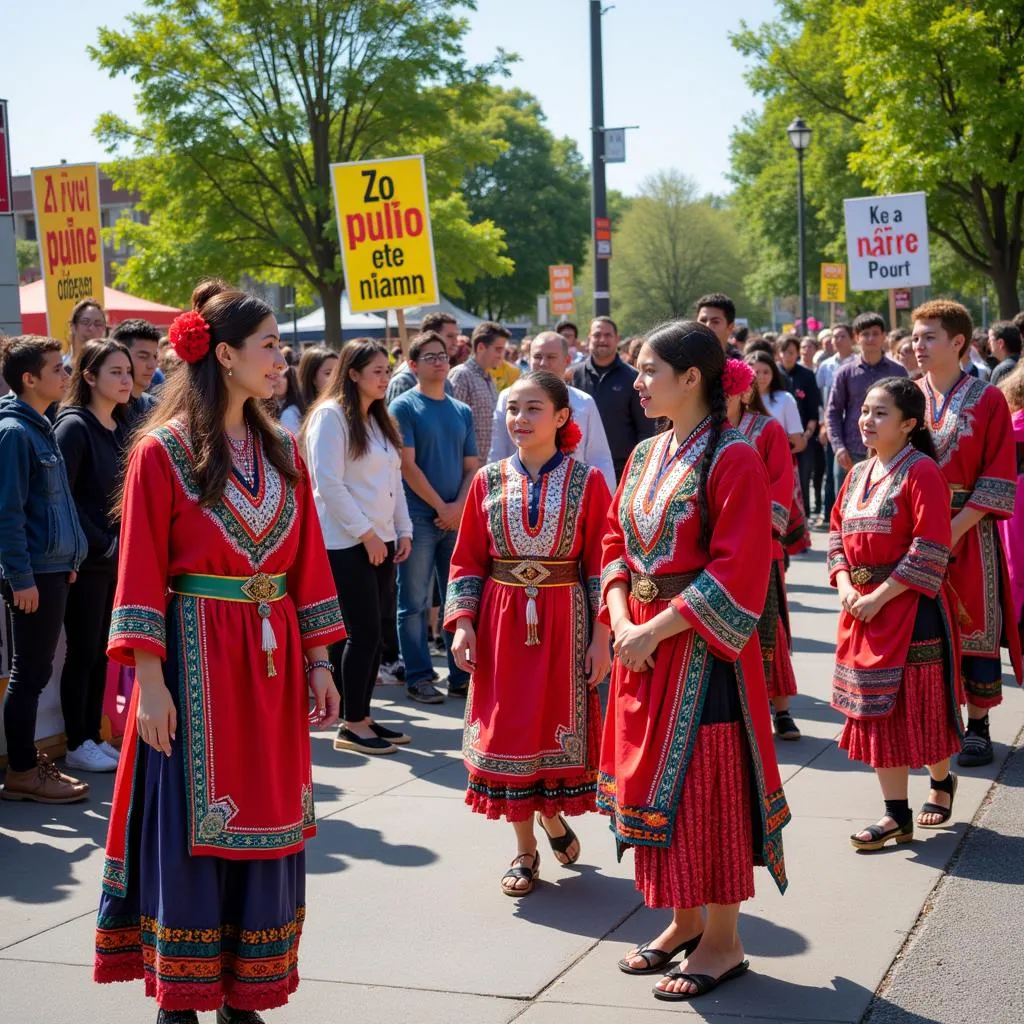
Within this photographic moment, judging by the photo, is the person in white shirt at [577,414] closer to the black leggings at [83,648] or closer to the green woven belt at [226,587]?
the black leggings at [83,648]

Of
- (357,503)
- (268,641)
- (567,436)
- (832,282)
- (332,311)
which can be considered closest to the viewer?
(268,641)

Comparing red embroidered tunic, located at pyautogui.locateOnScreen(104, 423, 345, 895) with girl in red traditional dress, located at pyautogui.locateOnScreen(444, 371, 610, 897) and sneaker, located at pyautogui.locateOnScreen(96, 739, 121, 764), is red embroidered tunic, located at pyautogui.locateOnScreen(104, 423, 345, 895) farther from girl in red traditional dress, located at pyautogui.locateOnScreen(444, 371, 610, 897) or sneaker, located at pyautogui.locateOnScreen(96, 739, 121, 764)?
sneaker, located at pyautogui.locateOnScreen(96, 739, 121, 764)

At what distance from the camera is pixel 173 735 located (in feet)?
11.9

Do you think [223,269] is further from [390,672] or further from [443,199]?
[390,672]

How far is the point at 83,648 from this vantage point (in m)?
7.05

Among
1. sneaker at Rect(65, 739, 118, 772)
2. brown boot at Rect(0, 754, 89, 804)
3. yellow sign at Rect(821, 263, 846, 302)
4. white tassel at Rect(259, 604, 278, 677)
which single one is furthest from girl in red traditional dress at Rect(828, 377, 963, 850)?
yellow sign at Rect(821, 263, 846, 302)

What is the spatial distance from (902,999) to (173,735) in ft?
7.36

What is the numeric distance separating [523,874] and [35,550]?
2.84 m

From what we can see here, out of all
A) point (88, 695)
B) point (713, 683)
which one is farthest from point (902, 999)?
point (88, 695)

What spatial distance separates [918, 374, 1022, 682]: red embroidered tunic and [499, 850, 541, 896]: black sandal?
8.03ft

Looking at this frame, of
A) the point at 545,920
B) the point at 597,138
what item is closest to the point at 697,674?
the point at 545,920

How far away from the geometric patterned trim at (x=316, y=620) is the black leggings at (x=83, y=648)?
337 cm

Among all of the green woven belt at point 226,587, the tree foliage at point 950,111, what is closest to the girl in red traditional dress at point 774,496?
the green woven belt at point 226,587

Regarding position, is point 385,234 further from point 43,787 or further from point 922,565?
point 922,565
